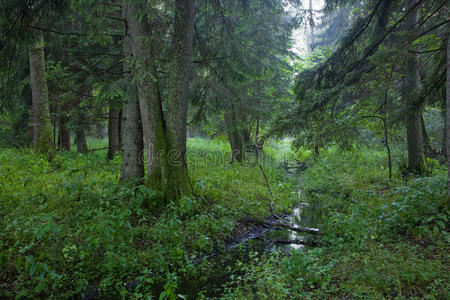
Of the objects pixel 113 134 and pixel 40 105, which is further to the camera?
pixel 113 134

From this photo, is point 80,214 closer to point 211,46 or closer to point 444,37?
point 211,46

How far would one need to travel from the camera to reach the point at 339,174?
11.8m

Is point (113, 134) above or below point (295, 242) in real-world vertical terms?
above

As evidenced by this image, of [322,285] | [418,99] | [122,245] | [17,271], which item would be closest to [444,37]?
[418,99]

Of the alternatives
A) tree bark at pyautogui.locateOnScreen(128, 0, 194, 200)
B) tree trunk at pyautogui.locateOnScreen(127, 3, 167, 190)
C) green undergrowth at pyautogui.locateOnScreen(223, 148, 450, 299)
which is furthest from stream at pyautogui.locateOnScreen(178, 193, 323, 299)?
tree trunk at pyautogui.locateOnScreen(127, 3, 167, 190)

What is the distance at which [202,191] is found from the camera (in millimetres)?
7227

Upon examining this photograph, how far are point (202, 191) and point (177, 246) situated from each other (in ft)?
8.23

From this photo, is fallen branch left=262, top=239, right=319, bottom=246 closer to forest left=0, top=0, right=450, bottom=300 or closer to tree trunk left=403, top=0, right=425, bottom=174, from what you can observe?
forest left=0, top=0, right=450, bottom=300

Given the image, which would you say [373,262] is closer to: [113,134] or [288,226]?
[288,226]

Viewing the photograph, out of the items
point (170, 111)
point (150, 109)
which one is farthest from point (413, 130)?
point (150, 109)

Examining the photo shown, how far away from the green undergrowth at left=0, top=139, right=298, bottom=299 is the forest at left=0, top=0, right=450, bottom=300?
0.03 m

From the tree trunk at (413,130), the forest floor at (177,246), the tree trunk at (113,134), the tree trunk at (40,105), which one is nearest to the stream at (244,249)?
the forest floor at (177,246)

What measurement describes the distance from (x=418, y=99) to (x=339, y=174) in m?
5.38

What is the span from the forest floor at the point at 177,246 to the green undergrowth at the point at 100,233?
20mm
